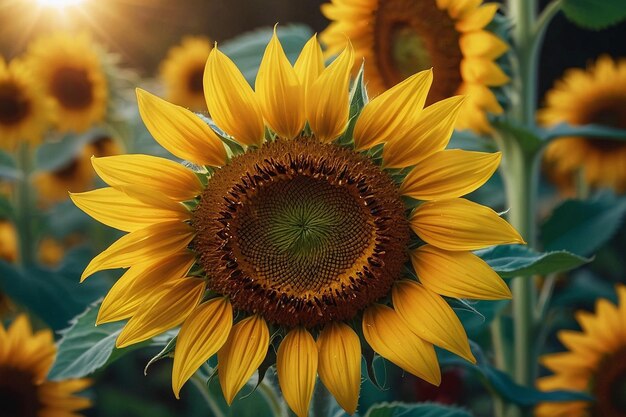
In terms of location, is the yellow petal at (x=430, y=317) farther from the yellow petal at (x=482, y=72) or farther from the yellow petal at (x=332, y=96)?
the yellow petal at (x=482, y=72)

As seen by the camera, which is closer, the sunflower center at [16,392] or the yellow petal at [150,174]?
the yellow petal at [150,174]

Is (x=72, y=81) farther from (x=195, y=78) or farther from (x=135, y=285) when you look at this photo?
(x=135, y=285)

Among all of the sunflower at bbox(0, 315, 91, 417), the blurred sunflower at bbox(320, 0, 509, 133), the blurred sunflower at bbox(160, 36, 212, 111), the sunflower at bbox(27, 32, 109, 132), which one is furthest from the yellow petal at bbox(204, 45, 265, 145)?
the blurred sunflower at bbox(160, 36, 212, 111)

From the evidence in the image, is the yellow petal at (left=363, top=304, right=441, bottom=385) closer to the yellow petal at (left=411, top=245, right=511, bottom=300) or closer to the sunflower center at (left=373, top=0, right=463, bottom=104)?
the yellow petal at (left=411, top=245, right=511, bottom=300)

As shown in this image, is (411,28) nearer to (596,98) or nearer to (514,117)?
(514,117)

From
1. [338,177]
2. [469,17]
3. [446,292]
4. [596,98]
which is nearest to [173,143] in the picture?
[338,177]

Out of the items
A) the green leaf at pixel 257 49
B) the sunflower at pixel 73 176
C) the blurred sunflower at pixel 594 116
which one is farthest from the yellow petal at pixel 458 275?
the sunflower at pixel 73 176
